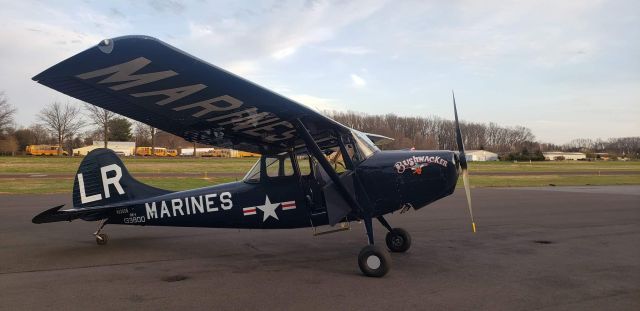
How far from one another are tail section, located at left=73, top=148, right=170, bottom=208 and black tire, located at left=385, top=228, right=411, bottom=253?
13.9 feet

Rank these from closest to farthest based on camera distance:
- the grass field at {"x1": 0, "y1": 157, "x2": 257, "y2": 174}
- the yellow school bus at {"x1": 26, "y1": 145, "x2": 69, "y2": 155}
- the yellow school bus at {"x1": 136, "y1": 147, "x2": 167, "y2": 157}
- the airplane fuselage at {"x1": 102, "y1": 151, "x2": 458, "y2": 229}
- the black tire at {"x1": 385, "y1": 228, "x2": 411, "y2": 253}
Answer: the airplane fuselage at {"x1": 102, "y1": 151, "x2": 458, "y2": 229} → the black tire at {"x1": 385, "y1": 228, "x2": 411, "y2": 253} → the grass field at {"x1": 0, "y1": 157, "x2": 257, "y2": 174} → the yellow school bus at {"x1": 26, "y1": 145, "x2": 69, "y2": 155} → the yellow school bus at {"x1": 136, "y1": 147, "x2": 167, "y2": 157}

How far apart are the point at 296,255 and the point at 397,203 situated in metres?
2.04

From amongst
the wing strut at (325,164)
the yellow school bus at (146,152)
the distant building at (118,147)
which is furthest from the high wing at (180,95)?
the distant building at (118,147)

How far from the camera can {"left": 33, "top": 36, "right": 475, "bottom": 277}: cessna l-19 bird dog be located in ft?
15.0

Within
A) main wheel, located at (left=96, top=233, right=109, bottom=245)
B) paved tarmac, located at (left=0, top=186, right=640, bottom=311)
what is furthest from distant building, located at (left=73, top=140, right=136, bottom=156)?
main wheel, located at (left=96, top=233, right=109, bottom=245)

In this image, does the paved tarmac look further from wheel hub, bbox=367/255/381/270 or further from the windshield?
the windshield

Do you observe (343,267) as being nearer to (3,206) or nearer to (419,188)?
(419,188)

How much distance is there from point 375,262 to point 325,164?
1.54 m

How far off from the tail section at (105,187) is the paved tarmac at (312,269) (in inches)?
35.3

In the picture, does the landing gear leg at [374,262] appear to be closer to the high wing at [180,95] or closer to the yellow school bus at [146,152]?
the high wing at [180,95]

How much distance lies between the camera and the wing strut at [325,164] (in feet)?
20.0

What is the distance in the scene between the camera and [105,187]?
7.80m

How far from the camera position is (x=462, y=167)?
629cm

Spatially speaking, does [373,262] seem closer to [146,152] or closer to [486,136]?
[146,152]
